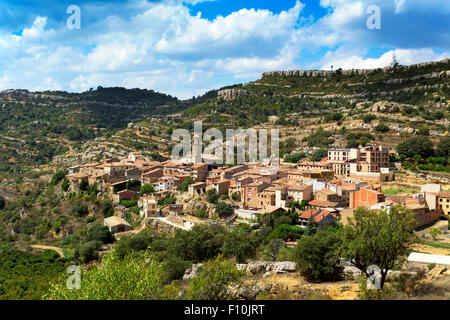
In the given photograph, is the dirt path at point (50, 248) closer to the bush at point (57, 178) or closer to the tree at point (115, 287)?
the bush at point (57, 178)

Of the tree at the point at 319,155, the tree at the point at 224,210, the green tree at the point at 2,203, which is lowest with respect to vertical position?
the green tree at the point at 2,203

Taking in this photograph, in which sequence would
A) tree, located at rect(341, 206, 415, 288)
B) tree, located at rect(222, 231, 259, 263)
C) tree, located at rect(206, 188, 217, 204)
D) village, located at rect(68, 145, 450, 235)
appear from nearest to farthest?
1. tree, located at rect(341, 206, 415, 288)
2. tree, located at rect(222, 231, 259, 263)
3. village, located at rect(68, 145, 450, 235)
4. tree, located at rect(206, 188, 217, 204)

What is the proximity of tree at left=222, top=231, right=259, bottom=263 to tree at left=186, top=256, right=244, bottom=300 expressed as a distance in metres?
8.06

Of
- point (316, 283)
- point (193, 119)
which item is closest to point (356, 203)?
point (316, 283)

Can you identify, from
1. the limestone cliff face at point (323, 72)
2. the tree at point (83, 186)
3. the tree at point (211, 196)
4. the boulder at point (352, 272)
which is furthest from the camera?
the limestone cliff face at point (323, 72)

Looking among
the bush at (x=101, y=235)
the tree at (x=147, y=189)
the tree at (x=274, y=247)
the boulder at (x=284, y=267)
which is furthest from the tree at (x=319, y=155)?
the boulder at (x=284, y=267)

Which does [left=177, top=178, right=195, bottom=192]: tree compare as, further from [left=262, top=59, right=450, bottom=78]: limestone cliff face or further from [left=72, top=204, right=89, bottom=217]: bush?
[left=262, top=59, right=450, bottom=78]: limestone cliff face

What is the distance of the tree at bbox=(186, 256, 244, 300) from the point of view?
11.7m

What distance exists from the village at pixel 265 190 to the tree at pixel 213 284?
1489cm

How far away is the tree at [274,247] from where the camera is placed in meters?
22.7

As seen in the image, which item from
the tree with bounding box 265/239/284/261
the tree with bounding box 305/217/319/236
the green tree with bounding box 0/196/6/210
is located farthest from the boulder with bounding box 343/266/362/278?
the green tree with bounding box 0/196/6/210

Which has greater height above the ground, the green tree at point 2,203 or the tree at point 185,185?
the tree at point 185,185

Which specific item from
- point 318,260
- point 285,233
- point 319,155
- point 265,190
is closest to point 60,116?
point 319,155
